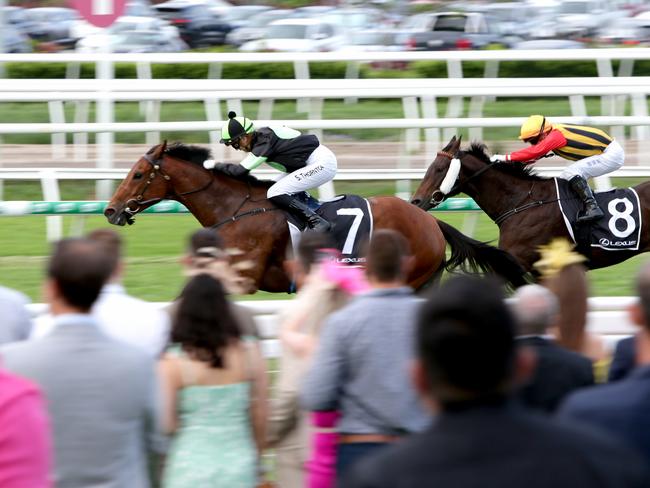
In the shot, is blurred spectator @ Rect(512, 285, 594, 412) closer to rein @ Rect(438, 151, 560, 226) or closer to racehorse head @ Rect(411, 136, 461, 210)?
racehorse head @ Rect(411, 136, 461, 210)

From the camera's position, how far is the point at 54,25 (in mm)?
30156

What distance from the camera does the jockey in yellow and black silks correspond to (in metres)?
9.50

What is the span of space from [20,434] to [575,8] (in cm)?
2747

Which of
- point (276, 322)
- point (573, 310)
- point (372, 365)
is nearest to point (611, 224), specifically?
point (276, 322)

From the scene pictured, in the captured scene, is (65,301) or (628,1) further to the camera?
(628,1)

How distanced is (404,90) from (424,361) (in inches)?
348

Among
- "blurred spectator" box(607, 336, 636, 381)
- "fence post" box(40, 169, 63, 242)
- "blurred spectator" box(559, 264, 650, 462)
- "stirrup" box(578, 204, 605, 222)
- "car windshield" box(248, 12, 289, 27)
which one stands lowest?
"car windshield" box(248, 12, 289, 27)

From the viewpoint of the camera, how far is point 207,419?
368 centimetres

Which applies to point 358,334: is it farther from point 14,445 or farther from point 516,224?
point 516,224

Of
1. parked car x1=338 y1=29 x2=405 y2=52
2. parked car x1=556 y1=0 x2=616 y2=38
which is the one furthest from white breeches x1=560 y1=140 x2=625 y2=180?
parked car x1=556 y1=0 x2=616 y2=38

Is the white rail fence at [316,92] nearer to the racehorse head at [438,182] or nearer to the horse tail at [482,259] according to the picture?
the racehorse head at [438,182]

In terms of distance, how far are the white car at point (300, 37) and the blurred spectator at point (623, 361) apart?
21.8 m

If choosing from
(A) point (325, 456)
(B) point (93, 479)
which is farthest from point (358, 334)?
(B) point (93, 479)

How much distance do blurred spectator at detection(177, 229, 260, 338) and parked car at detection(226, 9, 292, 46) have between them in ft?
77.3
